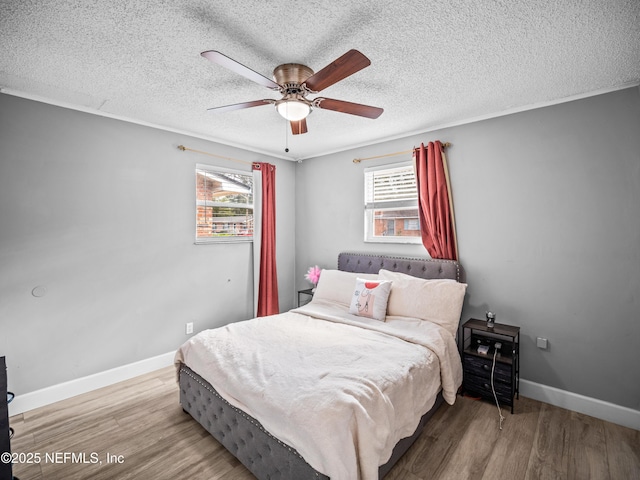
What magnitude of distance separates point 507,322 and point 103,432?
3415mm

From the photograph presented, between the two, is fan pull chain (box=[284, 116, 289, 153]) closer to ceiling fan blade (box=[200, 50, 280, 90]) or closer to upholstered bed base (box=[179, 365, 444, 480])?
ceiling fan blade (box=[200, 50, 280, 90])

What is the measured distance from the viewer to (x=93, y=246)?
2756 mm

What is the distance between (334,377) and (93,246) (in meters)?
2.51

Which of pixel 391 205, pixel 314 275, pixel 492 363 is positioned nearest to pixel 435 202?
pixel 391 205

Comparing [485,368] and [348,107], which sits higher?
[348,107]

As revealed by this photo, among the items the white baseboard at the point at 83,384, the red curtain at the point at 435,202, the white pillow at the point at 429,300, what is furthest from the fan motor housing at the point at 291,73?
the white baseboard at the point at 83,384

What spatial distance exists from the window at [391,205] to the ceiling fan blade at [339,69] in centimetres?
197

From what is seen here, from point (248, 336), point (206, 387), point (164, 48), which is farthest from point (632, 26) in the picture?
point (206, 387)

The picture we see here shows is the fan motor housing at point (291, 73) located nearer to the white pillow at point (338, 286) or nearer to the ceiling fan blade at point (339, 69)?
the ceiling fan blade at point (339, 69)

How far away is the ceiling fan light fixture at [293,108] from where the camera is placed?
1960mm

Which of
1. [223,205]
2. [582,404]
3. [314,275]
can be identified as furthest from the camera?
[314,275]

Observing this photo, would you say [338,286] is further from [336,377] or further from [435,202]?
[336,377]

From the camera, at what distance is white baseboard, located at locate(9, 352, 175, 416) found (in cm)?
243

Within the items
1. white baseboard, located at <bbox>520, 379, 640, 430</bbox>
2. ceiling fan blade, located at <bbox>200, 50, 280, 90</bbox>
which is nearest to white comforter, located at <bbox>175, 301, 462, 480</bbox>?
white baseboard, located at <bbox>520, 379, 640, 430</bbox>
